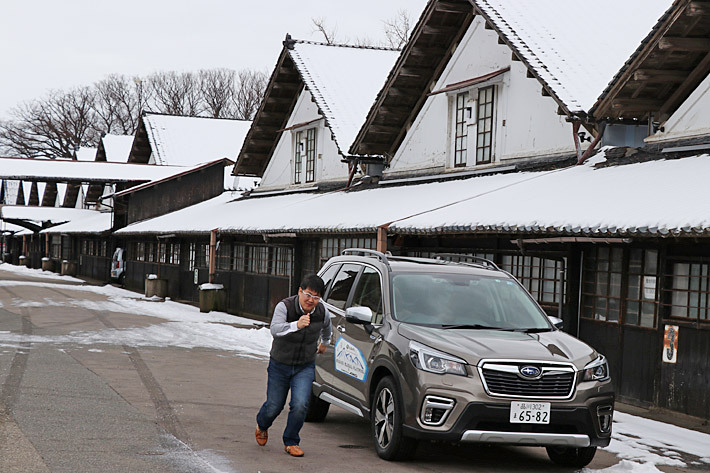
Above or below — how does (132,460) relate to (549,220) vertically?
below

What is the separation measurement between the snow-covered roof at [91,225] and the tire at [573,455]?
38.1 meters

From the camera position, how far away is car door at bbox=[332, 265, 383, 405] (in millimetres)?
8727

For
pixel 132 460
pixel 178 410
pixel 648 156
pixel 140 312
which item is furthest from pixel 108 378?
pixel 140 312

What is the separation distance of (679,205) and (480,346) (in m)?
4.08

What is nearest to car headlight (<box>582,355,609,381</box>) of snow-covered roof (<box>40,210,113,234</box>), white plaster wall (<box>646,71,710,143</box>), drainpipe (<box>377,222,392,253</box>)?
white plaster wall (<box>646,71,710,143</box>)

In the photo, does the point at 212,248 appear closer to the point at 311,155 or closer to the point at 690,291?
the point at 311,155

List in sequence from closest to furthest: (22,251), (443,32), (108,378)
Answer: (108,378) → (443,32) → (22,251)

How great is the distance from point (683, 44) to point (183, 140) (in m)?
36.7

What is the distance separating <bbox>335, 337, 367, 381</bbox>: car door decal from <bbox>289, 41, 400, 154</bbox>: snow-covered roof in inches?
556

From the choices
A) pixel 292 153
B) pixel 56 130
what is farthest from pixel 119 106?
pixel 292 153

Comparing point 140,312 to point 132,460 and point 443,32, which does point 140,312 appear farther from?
point 132,460

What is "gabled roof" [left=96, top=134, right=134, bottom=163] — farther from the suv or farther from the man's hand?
the man's hand

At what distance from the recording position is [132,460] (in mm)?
7609

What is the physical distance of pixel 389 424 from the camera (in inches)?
320
